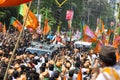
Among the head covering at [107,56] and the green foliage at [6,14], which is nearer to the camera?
the head covering at [107,56]

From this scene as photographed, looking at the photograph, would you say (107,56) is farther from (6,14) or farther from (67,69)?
(6,14)

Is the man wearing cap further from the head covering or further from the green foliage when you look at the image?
the green foliage

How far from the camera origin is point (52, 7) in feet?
202

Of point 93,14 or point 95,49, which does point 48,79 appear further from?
point 93,14

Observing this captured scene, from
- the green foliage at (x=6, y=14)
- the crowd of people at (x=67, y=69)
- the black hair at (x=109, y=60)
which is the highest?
the black hair at (x=109, y=60)

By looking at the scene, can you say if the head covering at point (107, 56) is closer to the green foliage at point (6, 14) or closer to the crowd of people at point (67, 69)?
the crowd of people at point (67, 69)

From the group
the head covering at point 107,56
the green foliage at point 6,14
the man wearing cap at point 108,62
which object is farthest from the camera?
the green foliage at point 6,14

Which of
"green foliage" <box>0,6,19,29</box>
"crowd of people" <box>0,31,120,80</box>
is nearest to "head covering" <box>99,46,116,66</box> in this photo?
"crowd of people" <box>0,31,120,80</box>

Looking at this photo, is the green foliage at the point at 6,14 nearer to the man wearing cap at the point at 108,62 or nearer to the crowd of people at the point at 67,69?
the crowd of people at the point at 67,69

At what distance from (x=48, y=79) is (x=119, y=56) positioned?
5155 mm

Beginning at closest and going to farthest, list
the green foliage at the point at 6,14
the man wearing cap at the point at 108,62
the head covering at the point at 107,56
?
1. the man wearing cap at the point at 108,62
2. the head covering at the point at 107,56
3. the green foliage at the point at 6,14

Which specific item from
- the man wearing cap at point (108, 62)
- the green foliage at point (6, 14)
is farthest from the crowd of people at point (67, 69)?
the green foliage at point (6, 14)

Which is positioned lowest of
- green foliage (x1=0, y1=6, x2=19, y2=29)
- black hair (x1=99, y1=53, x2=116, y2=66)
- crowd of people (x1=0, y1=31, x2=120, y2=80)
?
green foliage (x1=0, y1=6, x2=19, y2=29)

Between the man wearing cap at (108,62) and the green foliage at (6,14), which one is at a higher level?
the man wearing cap at (108,62)
